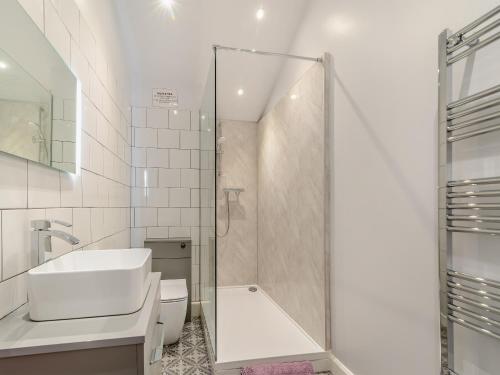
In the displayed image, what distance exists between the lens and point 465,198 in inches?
43.2

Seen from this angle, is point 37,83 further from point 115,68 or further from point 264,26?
point 264,26

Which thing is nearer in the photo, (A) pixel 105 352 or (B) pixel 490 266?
(A) pixel 105 352

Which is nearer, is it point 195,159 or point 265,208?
point 195,159

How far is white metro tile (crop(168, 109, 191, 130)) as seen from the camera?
3.21 meters

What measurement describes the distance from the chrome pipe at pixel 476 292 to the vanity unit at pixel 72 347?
3.54ft

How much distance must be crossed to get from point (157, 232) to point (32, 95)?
224cm

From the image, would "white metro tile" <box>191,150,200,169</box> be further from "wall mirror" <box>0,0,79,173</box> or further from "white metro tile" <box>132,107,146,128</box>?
"wall mirror" <box>0,0,79,173</box>

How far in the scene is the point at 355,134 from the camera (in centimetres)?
182

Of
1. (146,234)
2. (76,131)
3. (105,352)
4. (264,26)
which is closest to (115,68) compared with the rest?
(76,131)

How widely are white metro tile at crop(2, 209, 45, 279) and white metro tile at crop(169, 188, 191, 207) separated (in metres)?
2.09

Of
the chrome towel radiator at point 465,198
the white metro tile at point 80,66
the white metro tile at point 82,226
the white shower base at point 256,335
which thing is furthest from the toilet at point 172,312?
the chrome towel radiator at point 465,198

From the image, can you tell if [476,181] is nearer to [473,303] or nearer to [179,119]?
[473,303]

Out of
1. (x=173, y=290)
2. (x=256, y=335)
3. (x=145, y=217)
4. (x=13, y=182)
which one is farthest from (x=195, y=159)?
(x=13, y=182)

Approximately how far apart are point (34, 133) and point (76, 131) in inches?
17.3
